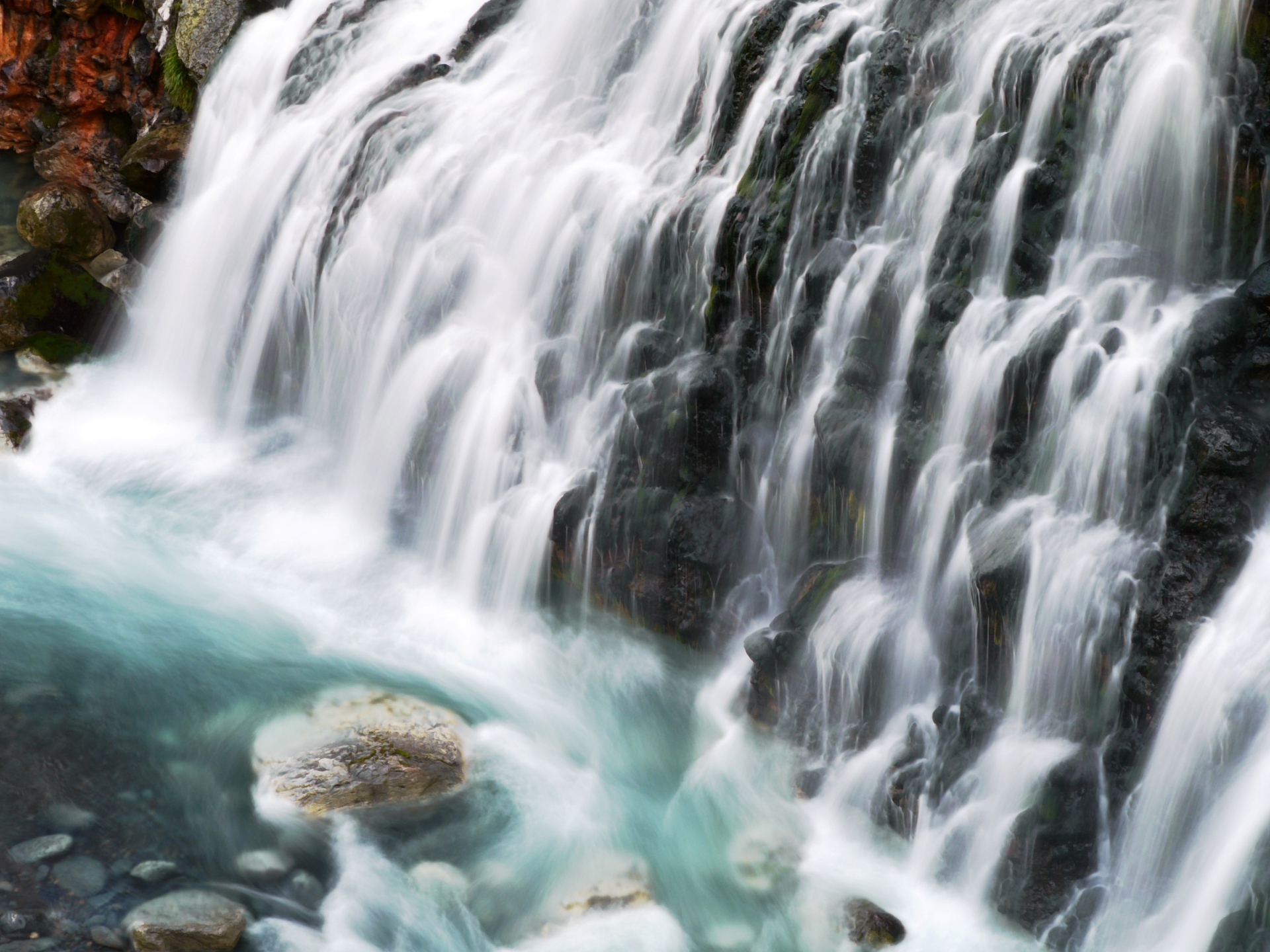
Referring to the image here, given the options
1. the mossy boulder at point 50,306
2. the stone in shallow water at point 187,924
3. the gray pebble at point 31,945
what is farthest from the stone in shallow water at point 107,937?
the mossy boulder at point 50,306

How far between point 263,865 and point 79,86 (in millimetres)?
11651

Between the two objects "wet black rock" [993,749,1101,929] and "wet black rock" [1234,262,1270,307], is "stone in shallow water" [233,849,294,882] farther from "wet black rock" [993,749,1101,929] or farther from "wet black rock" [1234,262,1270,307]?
"wet black rock" [1234,262,1270,307]

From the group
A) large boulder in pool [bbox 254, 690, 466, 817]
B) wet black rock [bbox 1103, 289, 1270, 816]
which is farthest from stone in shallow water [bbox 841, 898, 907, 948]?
large boulder in pool [bbox 254, 690, 466, 817]

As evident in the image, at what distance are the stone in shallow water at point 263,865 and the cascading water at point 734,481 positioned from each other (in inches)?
8.6

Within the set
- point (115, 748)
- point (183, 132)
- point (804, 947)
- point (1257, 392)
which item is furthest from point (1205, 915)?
point (183, 132)

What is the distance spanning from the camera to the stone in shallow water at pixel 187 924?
5672 mm

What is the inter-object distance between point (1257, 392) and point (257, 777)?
5.82m

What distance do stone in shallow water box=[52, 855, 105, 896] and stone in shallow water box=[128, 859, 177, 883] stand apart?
154 mm

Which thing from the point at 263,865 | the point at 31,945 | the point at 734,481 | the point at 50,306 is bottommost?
the point at 31,945

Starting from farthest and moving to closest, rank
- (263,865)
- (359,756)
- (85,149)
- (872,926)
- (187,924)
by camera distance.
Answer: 1. (85,149)
2. (359,756)
3. (263,865)
4. (872,926)
5. (187,924)

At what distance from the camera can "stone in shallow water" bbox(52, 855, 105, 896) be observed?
233 inches

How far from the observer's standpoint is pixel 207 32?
1349 centimetres

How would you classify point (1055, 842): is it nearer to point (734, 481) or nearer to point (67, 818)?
point (734, 481)

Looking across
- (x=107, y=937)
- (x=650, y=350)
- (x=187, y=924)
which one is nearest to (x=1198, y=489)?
(x=650, y=350)
